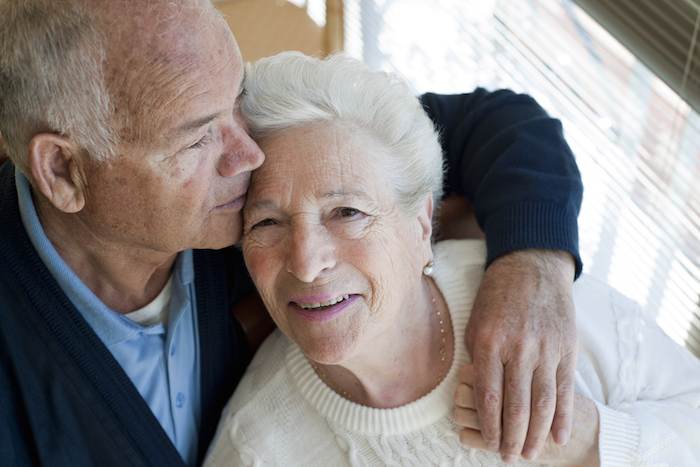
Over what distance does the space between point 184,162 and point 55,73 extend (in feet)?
0.86

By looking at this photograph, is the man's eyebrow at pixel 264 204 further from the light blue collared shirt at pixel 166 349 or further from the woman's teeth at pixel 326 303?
the light blue collared shirt at pixel 166 349

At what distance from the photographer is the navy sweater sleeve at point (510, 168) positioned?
1.58 metres

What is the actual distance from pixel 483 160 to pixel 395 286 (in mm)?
499

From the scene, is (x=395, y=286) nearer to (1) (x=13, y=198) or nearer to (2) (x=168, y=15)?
(2) (x=168, y=15)

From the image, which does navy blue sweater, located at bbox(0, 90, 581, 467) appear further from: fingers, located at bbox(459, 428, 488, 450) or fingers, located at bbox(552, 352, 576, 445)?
fingers, located at bbox(459, 428, 488, 450)

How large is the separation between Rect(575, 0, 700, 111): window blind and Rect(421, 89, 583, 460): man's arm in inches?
20.5

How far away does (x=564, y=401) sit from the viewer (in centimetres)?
138

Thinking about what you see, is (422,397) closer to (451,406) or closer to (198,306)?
(451,406)

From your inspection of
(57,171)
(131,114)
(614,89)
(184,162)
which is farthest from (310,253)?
(614,89)

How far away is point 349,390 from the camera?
1.55 m

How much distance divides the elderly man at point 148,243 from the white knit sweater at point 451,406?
0.10 meters

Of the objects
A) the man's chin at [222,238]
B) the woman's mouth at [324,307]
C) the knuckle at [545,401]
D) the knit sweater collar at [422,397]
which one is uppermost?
the man's chin at [222,238]

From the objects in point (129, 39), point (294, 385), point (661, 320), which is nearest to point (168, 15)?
point (129, 39)

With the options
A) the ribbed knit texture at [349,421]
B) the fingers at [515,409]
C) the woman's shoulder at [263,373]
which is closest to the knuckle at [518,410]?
the fingers at [515,409]
